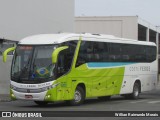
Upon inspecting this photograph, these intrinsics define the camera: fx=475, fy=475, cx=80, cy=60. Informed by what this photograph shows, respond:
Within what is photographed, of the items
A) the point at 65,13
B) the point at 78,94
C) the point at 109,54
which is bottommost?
Result: the point at 78,94

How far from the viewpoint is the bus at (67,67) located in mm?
19375

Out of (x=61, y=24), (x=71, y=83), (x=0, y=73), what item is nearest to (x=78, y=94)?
(x=71, y=83)

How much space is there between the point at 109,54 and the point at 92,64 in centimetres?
184

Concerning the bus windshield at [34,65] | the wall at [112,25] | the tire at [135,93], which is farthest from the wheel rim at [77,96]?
the wall at [112,25]

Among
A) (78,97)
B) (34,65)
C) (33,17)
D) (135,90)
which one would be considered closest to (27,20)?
(33,17)

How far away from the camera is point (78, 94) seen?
2088cm

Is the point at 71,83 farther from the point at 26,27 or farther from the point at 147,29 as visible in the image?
the point at 147,29

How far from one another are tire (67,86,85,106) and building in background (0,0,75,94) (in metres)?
9.64

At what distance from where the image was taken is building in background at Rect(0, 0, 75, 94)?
29.6 meters

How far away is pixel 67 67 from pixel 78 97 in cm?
165

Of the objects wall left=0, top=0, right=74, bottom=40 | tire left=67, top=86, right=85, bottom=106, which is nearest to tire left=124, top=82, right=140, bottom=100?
tire left=67, top=86, right=85, bottom=106

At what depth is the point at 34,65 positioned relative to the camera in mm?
19578

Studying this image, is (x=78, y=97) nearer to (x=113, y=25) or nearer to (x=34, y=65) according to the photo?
(x=34, y=65)

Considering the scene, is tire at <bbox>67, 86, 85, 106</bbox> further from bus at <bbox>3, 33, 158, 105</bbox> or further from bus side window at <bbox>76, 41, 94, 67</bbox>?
bus side window at <bbox>76, 41, 94, 67</bbox>
